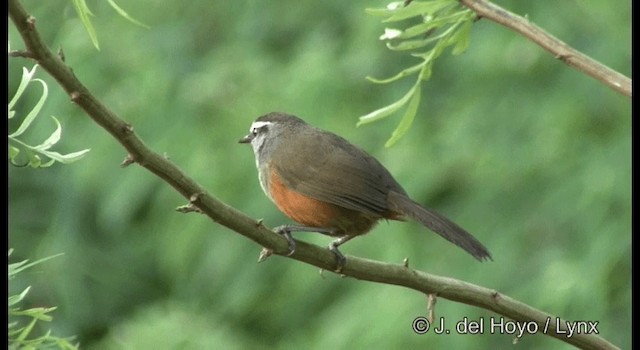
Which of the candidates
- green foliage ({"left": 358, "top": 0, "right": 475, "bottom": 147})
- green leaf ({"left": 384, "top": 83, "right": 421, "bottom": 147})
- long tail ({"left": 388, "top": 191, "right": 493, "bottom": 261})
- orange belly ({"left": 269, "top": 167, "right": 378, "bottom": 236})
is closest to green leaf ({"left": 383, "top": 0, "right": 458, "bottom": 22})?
green foliage ({"left": 358, "top": 0, "right": 475, "bottom": 147})

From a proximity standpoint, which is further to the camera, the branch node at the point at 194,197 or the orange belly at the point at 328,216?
the orange belly at the point at 328,216

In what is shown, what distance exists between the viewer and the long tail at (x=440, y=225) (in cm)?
340

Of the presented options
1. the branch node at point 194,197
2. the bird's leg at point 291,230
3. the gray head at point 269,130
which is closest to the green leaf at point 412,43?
the bird's leg at point 291,230

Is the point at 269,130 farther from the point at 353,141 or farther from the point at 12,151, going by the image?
the point at 12,151

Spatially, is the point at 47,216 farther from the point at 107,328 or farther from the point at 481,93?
the point at 481,93

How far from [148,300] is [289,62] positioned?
2336mm

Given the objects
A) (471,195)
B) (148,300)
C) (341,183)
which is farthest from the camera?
(148,300)

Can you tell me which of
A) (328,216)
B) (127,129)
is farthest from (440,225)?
(127,129)

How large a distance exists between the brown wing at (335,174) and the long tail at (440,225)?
48 mm

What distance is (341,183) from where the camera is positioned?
3.96 m

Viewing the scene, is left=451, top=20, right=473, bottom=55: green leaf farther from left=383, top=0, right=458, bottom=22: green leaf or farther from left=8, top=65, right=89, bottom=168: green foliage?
left=8, top=65, right=89, bottom=168: green foliage

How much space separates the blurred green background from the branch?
2455 mm

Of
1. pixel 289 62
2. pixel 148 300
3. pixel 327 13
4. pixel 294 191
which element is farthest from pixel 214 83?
pixel 294 191

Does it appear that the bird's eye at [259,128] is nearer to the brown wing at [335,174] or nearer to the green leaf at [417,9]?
the brown wing at [335,174]
